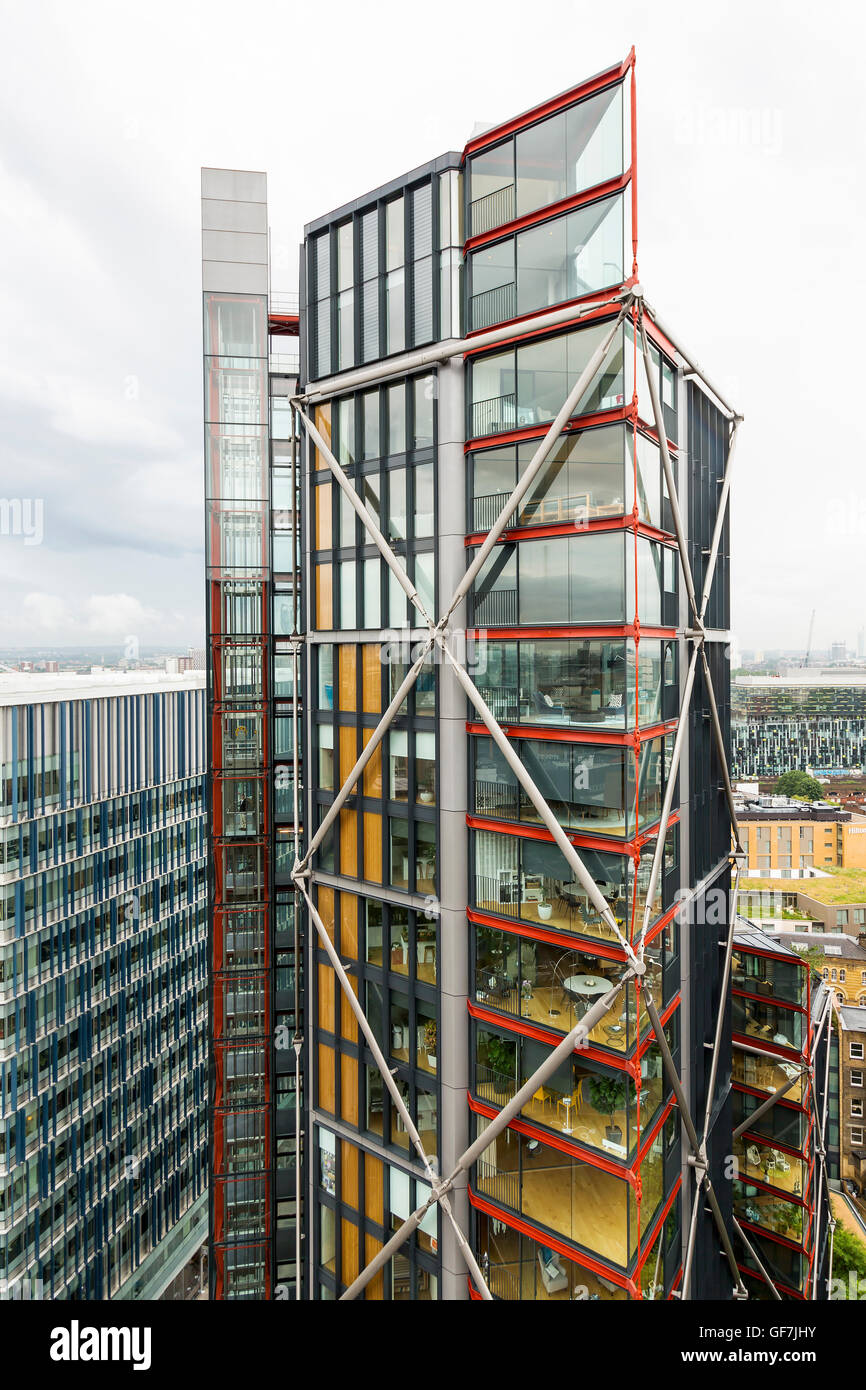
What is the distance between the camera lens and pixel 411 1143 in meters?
14.4

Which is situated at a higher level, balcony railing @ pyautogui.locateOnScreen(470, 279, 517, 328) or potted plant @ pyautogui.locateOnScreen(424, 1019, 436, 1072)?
balcony railing @ pyautogui.locateOnScreen(470, 279, 517, 328)

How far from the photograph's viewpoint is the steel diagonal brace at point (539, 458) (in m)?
11.3

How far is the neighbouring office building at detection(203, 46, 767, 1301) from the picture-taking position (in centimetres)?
1171

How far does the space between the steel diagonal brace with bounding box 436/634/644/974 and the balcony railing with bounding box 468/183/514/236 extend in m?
8.11

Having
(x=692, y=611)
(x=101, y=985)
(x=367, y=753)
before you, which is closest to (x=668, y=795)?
(x=692, y=611)

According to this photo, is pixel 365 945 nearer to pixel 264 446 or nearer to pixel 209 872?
pixel 209 872

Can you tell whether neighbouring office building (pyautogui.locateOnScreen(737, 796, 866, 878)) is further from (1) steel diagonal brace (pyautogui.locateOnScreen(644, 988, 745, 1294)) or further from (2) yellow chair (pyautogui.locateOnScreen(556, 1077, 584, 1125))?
(2) yellow chair (pyautogui.locateOnScreen(556, 1077, 584, 1125))

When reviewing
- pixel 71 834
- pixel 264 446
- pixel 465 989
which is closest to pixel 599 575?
pixel 465 989

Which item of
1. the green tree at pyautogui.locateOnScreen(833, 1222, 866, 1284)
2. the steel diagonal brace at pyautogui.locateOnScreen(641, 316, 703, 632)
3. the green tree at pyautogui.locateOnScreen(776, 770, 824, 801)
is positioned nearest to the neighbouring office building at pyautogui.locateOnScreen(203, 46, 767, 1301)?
the steel diagonal brace at pyautogui.locateOnScreen(641, 316, 703, 632)

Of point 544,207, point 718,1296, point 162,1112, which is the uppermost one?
point 544,207

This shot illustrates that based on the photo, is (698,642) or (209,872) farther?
(209,872)

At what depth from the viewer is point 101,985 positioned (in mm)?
41844

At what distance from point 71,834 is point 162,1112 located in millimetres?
22021
